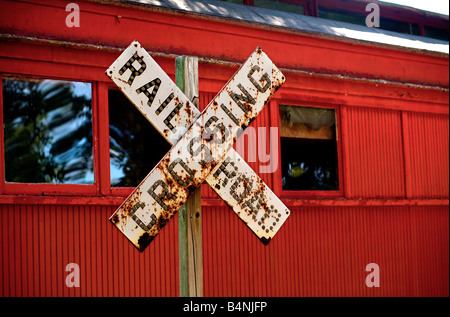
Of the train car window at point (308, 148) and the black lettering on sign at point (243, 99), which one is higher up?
the train car window at point (308, 148)

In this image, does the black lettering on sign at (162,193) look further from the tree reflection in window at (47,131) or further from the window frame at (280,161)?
the window frame at (280,161)

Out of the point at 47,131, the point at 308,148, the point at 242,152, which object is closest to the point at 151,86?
the point at 47,131

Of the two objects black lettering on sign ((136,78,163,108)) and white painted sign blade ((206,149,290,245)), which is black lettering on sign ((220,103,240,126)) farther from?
black lettering on sign ((136,78,163,108))

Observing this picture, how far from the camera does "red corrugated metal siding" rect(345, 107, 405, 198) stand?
6891 millimetres

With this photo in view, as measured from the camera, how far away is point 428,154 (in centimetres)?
758

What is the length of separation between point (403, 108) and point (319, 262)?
232 centimetres

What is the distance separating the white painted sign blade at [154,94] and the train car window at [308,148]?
4122 mm

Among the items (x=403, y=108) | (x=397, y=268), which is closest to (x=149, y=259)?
(x=397, y=268)

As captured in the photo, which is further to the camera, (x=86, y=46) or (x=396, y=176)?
(x=396, y=176)

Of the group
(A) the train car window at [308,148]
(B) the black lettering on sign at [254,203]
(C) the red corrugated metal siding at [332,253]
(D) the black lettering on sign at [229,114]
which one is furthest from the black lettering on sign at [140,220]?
(A) the train car window at [308,148]

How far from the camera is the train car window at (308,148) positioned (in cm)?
650

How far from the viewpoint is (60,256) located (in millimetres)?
5121
